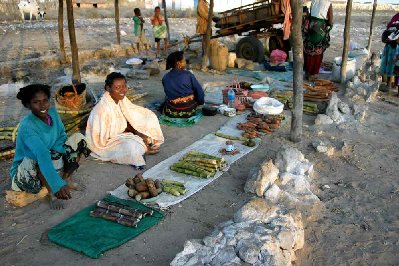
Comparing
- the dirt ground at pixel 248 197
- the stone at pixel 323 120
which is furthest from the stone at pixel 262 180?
the stone at pixel 323 120

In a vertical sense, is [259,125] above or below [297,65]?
below

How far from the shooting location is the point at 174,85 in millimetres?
6164

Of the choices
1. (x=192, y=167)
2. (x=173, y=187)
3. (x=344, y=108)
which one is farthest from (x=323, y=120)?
(x=173, y=187)

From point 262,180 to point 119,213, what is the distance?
4.92 ft

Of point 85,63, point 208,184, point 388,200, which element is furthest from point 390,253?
point 85,63

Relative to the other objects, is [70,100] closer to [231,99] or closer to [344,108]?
[231,99]

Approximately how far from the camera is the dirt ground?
328 cm

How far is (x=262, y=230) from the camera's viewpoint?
3176 millimetres

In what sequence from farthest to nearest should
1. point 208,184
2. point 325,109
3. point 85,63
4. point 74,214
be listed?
point 85,63 → point 325,109 → point 208,184 → point 74,214

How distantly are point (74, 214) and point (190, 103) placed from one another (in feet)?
9.90

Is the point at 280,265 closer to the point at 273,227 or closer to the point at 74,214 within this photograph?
the point at 273,227

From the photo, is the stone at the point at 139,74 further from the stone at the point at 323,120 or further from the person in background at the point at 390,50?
the person in background at the point at 390,50

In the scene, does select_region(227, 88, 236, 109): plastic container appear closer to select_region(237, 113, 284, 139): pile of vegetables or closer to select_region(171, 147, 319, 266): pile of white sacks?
select_region(237, 113, 284, 139): pile of vegetables

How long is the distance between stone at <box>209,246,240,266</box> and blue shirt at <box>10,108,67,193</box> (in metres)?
1.72
